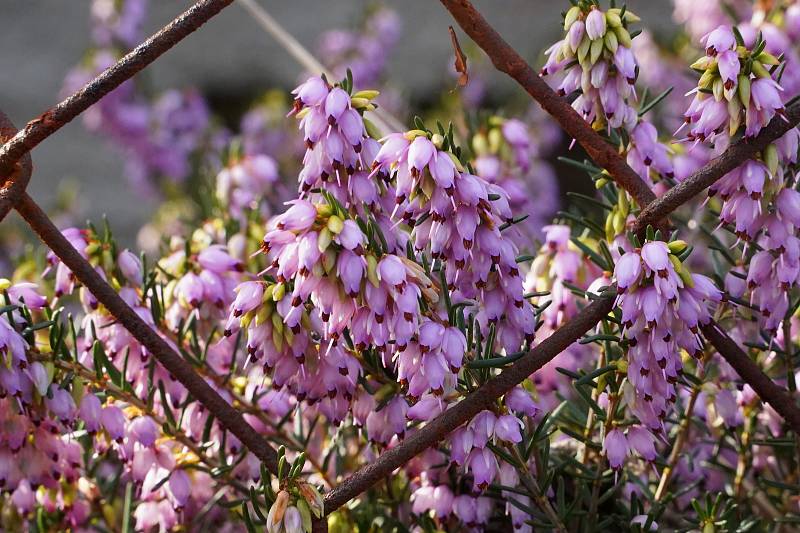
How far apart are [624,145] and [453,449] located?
1.85 ft

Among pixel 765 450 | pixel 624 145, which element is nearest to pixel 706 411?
pixel 765 450

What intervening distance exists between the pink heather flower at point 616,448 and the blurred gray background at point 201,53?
18.0 feet

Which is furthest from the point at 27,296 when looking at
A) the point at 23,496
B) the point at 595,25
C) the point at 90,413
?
the point at 595,25

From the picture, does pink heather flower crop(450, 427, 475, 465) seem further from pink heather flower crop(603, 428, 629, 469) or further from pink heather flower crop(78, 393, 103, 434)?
pink heather flower crop(78, 393, 103, 434)

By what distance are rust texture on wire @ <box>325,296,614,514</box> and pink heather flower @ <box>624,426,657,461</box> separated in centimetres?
21

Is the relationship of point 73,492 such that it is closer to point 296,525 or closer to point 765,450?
point 296,525

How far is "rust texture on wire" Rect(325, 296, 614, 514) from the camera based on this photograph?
4.54ft

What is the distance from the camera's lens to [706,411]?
1870 millimetres

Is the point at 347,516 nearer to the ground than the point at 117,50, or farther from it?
nearer to the ground

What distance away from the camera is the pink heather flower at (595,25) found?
151cm

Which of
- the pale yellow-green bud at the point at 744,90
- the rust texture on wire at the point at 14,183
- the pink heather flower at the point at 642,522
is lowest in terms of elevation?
the pink heather flower at the point at 642,522

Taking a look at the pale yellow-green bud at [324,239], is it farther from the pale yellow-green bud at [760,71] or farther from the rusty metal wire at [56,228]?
the pale yellow-green bud at [760,71]

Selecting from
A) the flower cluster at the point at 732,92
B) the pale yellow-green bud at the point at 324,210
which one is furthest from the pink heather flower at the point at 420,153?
the flower cluster at the point at 732,92

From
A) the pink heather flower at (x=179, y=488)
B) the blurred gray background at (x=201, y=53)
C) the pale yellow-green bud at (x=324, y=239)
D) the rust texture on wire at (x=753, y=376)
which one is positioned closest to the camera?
the pale yellow-green bud at (x=324, y=239)
